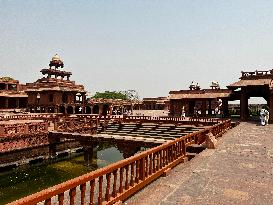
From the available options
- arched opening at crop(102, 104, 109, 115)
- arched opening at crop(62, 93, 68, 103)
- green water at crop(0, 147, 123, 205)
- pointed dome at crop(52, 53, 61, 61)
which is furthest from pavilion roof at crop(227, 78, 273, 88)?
pointed dome at crop(52, 53, 61, 61)

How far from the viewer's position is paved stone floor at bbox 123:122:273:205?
5.86 m

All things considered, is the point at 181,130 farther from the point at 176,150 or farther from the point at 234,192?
the point at 234,192

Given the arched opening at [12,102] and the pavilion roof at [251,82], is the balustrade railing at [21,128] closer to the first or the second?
the pavilion roof at [251,82]

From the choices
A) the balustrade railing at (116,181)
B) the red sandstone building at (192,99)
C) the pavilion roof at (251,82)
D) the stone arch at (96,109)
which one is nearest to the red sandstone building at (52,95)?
the stone arch at (96,109)

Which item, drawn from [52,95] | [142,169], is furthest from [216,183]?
[52,95]

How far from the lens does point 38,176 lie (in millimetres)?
20531

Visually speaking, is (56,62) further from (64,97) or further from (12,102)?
(12,102)

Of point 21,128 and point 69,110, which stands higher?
point 69,110

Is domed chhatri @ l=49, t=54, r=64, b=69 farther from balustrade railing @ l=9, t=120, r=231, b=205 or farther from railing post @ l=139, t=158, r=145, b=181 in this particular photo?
railing post @ l=139, t=158, r=145, b=181

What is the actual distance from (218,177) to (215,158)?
8.28 ft

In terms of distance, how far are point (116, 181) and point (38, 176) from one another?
53.9 feet

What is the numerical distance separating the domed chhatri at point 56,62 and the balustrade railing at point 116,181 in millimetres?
47285

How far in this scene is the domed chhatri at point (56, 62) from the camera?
2106 inches

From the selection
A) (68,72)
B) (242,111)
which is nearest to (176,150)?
(242,111)
